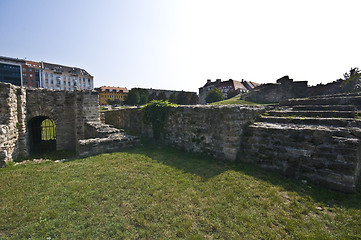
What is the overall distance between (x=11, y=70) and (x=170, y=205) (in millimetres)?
79073

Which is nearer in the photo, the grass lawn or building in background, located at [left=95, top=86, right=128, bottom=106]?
the grass lawn

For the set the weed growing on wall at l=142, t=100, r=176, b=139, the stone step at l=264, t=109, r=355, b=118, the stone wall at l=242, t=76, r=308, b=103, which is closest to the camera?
the stone step at l=264, t=109, r=355, b=118

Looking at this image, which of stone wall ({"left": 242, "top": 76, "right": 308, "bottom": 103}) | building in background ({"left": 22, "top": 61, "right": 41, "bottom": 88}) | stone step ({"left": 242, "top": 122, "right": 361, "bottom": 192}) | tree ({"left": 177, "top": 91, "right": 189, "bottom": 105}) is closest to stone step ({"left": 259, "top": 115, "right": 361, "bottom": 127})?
stone step ({"left": 242, "top": 122, "right": 361, "bottom": 192})

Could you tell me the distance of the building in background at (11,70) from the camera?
51750mm

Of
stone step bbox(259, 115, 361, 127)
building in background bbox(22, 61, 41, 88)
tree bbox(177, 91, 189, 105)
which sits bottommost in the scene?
stone step bbox(259, 115, 361, 127)

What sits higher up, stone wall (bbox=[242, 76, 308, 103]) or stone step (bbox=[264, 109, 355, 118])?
stone wall (bbox=[242, 76, 308, 103])

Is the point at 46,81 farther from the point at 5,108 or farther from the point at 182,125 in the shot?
the point at 182,125

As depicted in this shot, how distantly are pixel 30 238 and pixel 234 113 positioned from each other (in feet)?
20.7

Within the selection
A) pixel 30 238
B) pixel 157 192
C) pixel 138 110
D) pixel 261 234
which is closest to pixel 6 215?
pixel 30 238

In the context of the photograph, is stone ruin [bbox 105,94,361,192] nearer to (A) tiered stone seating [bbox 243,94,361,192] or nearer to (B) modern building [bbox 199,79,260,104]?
(A) tiered stone seating [bbox 243,94,361,192]

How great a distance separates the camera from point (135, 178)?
4.84m

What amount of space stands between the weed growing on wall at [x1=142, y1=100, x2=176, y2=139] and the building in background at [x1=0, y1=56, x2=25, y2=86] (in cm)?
7099

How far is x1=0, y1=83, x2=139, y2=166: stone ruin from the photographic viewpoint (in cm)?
718

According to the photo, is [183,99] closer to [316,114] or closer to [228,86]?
[228,86]
